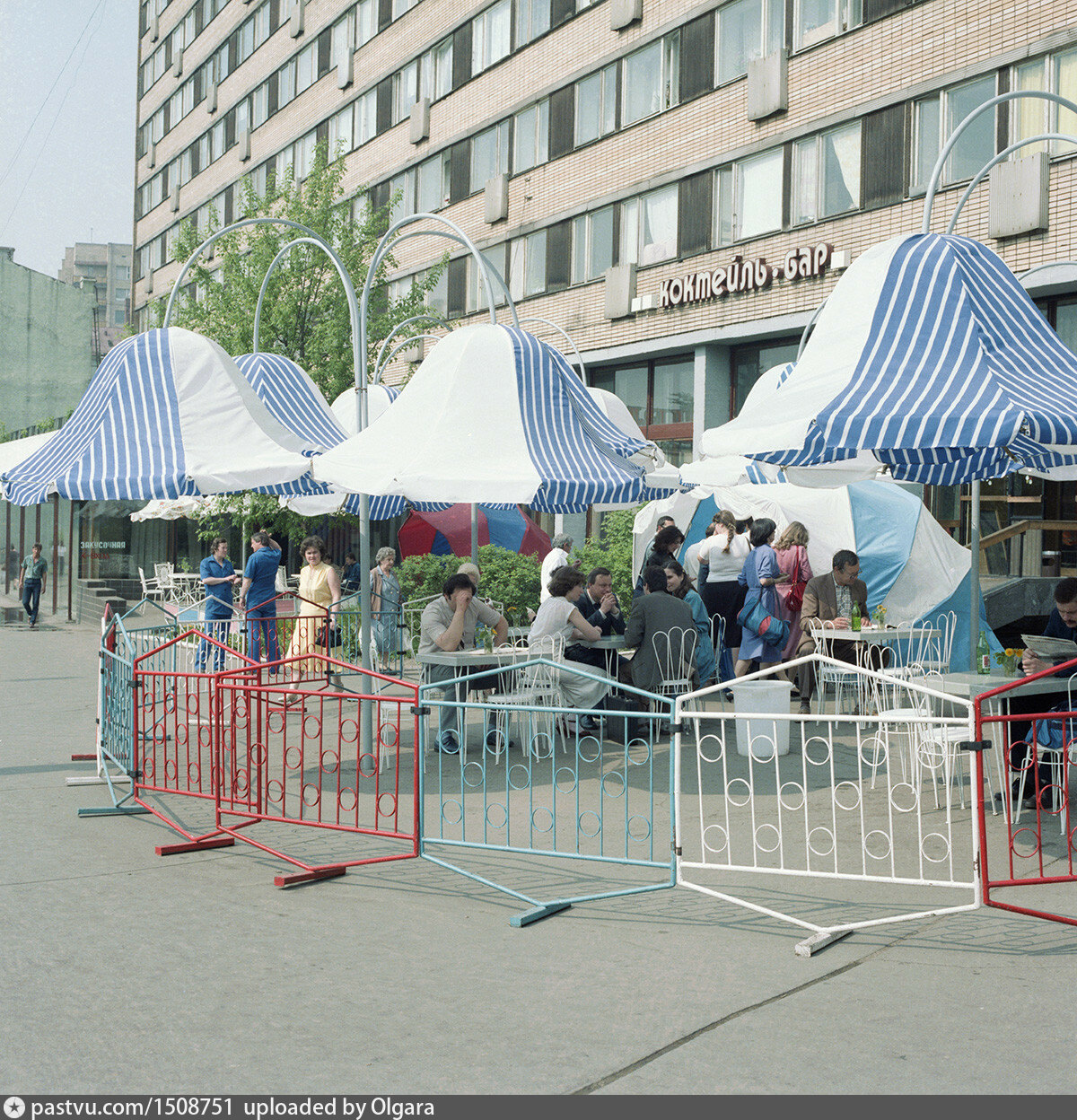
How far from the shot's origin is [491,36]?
105ft

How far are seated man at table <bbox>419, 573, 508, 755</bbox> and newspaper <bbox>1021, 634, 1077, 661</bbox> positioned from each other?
15.1ft

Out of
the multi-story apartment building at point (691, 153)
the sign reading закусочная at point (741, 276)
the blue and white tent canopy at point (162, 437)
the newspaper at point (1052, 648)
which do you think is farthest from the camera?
the sign reading закусочная at point (741, 276)

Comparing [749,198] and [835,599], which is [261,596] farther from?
[749,198]

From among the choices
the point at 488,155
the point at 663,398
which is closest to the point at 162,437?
the point at 663,398

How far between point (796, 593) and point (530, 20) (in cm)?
2187

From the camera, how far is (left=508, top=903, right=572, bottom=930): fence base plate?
19.7 feet

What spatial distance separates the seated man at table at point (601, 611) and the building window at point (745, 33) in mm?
15434

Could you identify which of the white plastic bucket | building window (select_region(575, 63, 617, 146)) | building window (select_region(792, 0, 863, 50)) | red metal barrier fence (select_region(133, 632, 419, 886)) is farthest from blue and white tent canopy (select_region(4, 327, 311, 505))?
building window (select_region(575, 63, 617, 146))

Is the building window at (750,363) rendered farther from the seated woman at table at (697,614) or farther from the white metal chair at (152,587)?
the white metal chair at (152,587)

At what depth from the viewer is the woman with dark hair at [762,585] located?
13266mm

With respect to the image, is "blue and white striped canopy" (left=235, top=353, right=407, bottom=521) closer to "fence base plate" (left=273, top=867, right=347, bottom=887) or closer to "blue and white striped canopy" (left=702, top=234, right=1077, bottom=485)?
"blue and white striped canopy" (left=702, top=234, right=1077, bottom=485)

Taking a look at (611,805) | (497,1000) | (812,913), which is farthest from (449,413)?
(497,1000)

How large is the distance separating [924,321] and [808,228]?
49.9ft

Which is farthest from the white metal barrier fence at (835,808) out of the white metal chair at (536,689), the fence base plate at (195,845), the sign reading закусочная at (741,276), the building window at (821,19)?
the building window at (821,19)
